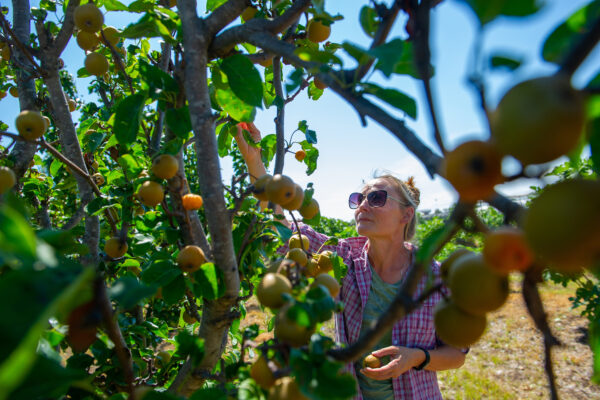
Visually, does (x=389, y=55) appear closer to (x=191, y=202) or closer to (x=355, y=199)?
(x=191, y=202)

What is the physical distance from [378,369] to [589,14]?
2512mm

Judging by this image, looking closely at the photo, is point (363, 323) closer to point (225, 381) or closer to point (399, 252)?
point (399, 252)

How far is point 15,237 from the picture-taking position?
1.66 ft

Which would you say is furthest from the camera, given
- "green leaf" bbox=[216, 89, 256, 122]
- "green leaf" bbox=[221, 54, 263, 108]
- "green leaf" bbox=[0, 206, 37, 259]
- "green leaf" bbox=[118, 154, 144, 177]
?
"green leaf" bbox=[118, 154, 144, 177]

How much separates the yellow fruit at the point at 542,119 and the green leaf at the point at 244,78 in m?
0.95

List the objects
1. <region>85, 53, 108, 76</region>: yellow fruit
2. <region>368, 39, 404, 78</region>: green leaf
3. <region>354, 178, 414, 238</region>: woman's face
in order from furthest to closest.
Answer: <region>354, 178, 414, 238</region>: woman's face < <region>85, 53, 108, 76</region>: yellow fruit < <region>368, 39, 404, 78</region>: green leaf

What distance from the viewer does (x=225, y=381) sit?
1014 mm

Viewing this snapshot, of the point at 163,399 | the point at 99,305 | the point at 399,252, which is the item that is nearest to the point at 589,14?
the point at 99,305

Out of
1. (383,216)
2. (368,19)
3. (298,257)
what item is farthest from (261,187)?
(383,216)

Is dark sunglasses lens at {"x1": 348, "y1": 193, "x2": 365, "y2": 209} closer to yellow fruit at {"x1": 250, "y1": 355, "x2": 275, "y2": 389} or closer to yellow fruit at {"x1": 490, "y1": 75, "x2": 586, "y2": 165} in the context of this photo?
yellow fruit at {"x1": 250, "y1": 355, "x2": 275, "y2": 389}

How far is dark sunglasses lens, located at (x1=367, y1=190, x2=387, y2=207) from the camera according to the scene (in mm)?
3392

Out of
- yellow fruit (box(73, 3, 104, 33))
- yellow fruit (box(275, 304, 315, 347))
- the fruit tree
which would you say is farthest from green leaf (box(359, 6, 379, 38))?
yellow fruit (box(73, 3, 104, 33))

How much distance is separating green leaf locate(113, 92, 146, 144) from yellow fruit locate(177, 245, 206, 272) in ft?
1.84

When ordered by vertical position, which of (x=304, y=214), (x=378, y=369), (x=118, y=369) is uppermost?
(x=304, y=214)
